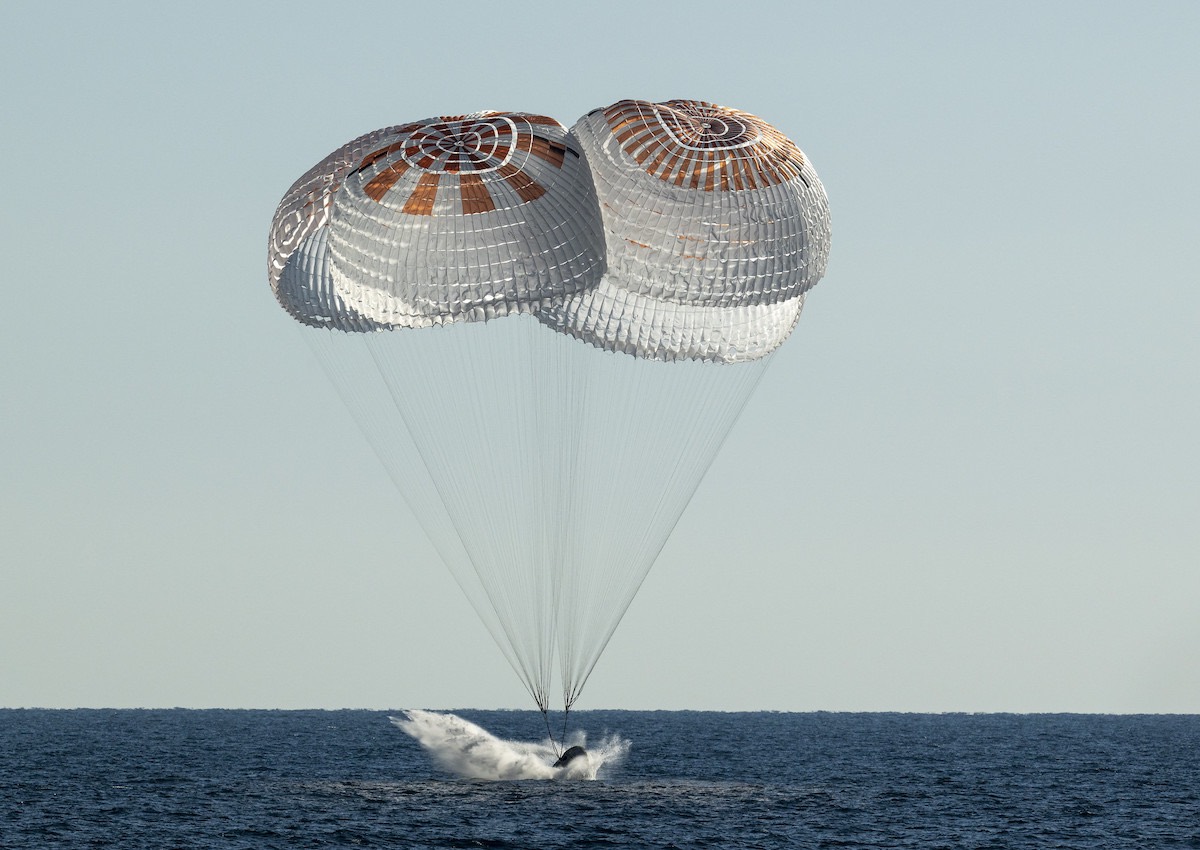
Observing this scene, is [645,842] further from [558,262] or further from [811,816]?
[558,262]

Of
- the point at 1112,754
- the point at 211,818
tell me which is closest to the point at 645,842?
the point at 211,818

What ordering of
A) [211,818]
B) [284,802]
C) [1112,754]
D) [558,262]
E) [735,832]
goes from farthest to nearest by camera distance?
1. [1112,754]
2. [284,802]
3. [211,818]
4. [735,832]
5. [558,262]

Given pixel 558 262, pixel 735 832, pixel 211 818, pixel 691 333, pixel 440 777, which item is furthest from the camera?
pixel 440 777

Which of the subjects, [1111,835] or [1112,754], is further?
[1112,754]

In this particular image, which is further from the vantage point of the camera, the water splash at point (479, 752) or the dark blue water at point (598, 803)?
the water splash at point (479, 752)

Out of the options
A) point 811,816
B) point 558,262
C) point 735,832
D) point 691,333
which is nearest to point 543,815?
point 735,832

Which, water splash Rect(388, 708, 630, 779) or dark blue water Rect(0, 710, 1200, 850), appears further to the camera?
water splash Rect(388, 708, 630, 779)

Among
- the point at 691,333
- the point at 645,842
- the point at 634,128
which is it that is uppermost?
the point at 634,128

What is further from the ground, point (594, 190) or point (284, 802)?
point (594, 190)

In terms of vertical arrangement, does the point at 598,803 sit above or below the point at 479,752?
below

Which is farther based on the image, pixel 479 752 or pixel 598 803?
pixel 479 752
